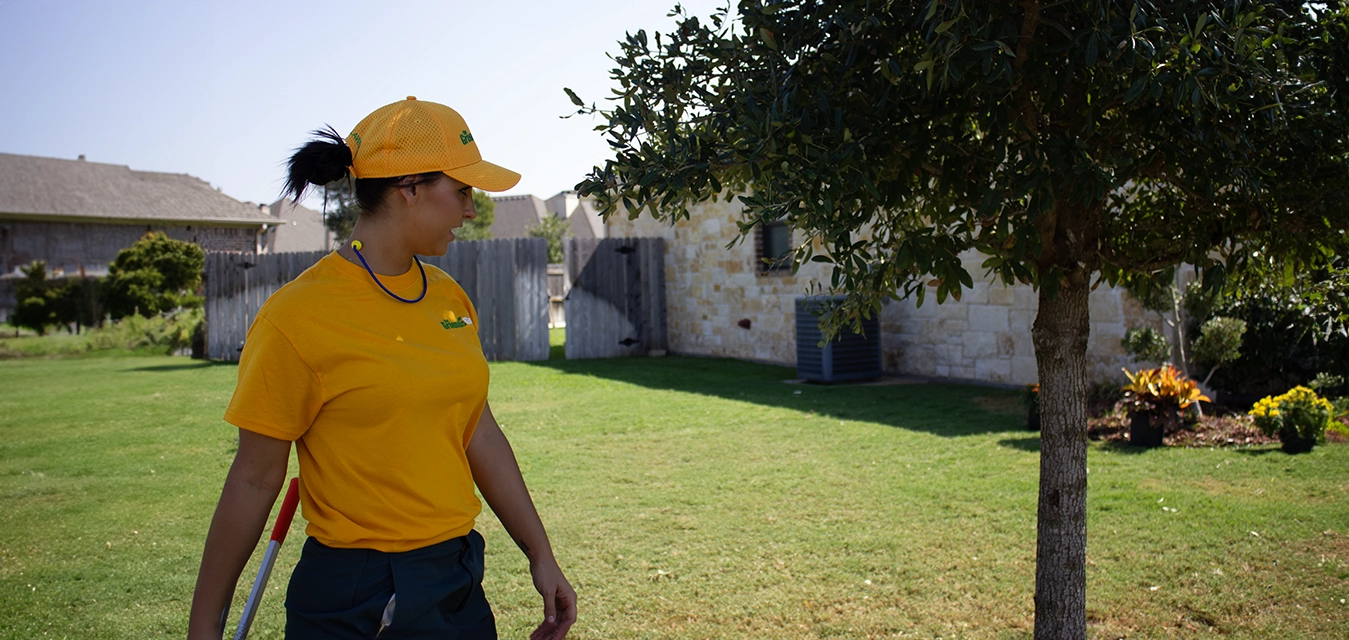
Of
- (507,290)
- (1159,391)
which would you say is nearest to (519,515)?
(1159,391)

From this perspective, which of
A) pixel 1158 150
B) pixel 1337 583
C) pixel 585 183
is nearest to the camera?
pixel 585 183

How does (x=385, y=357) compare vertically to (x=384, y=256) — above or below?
below

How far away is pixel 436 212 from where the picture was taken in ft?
7.10

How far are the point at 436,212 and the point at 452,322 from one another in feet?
0.89

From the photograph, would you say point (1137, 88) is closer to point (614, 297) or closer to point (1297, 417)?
point (1297, 417)

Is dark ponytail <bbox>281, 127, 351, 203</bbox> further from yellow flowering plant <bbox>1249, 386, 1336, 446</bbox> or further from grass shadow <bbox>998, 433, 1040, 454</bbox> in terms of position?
yellow flowering plant <bbox>1249, 386, 1336, 446</bbox>

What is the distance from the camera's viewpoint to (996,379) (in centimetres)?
1145

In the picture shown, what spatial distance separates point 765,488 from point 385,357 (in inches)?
198

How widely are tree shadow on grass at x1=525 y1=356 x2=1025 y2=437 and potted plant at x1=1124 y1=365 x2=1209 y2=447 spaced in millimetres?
→ 1110

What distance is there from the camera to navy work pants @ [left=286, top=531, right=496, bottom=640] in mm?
1951

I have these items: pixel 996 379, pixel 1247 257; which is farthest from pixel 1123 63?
pixel 996 379

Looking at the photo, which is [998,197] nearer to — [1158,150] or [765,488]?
[1158,150]

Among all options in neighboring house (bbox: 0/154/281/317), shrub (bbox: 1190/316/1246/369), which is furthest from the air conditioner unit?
neighboring house (bbox: 0/154/281/317)

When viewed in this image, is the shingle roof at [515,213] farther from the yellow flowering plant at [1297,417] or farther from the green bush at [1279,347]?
the yellow flowering plant at [1297,417]
